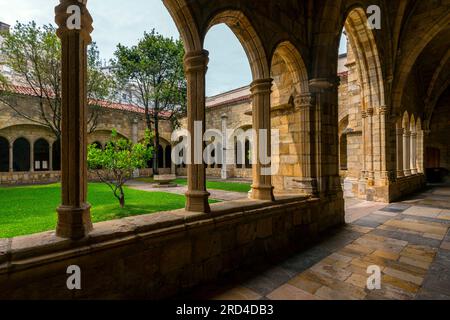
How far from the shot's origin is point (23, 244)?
4.86 feet

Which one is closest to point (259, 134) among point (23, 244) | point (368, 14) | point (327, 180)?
point (327, 180)

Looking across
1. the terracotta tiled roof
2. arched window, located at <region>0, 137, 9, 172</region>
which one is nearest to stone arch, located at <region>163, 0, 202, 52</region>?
the terracotta tiled roof

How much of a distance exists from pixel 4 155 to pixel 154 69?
28.3ft

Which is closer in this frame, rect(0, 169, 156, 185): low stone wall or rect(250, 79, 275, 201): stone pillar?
rect(250, 79, 275, 201): stone pillar

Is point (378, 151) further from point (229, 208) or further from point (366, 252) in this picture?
point (229, 208)

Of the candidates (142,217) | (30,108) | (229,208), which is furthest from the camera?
(30,108)

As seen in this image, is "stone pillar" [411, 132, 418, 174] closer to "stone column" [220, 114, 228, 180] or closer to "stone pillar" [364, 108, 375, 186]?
"stone pillar" [364, 108, 375, 186]

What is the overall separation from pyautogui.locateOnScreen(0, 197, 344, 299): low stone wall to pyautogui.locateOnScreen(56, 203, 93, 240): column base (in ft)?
0.18

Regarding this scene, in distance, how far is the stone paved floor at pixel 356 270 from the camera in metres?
2.05

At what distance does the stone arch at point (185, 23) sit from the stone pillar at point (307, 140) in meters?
2.04

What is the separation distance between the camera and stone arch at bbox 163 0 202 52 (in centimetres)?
233

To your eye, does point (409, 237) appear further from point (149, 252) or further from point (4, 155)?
point (4, 155)

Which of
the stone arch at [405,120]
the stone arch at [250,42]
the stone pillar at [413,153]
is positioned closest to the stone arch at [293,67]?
the stone arch at [250,42]

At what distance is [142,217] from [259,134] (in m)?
1.80
